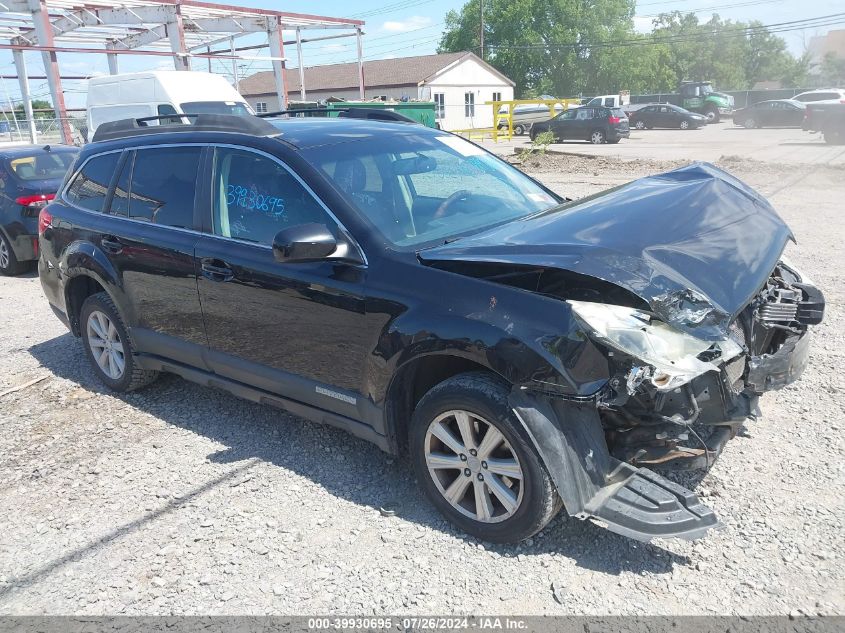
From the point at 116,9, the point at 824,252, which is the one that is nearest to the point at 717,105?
the point at 116,9

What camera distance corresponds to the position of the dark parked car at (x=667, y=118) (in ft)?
122

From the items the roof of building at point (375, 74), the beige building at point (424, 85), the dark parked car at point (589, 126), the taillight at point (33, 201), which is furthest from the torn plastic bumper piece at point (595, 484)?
the roof of building at point (375, 74)

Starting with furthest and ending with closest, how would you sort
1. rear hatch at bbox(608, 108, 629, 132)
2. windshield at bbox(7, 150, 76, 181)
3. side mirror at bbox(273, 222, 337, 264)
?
rear hatch at bbox(608, 108, 629, 132)
windshield at bbox(7, 150, 76, 181)
side mirror at bbox(273, 222, 337, 264)

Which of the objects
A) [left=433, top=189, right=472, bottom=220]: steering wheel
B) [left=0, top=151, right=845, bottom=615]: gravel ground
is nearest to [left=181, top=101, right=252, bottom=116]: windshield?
[left=0, top=151, right=845, bottom=615]: gravel ground

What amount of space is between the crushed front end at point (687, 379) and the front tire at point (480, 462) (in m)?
0.43

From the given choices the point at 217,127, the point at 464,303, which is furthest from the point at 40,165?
the point at 464,303

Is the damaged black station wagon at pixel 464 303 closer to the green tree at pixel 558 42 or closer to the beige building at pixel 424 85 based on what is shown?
the beige building at pixel 424 85

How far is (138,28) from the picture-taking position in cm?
2672

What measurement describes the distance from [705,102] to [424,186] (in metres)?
46.1

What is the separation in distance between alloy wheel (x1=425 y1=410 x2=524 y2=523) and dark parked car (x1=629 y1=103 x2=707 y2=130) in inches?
1514

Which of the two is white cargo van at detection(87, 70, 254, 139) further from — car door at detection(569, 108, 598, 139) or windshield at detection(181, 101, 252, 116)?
car door at detection(569, 108, 598, 139)

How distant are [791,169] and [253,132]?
52.8 ft

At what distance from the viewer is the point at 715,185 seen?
408 cm

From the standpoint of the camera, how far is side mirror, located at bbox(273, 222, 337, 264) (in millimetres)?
3250
